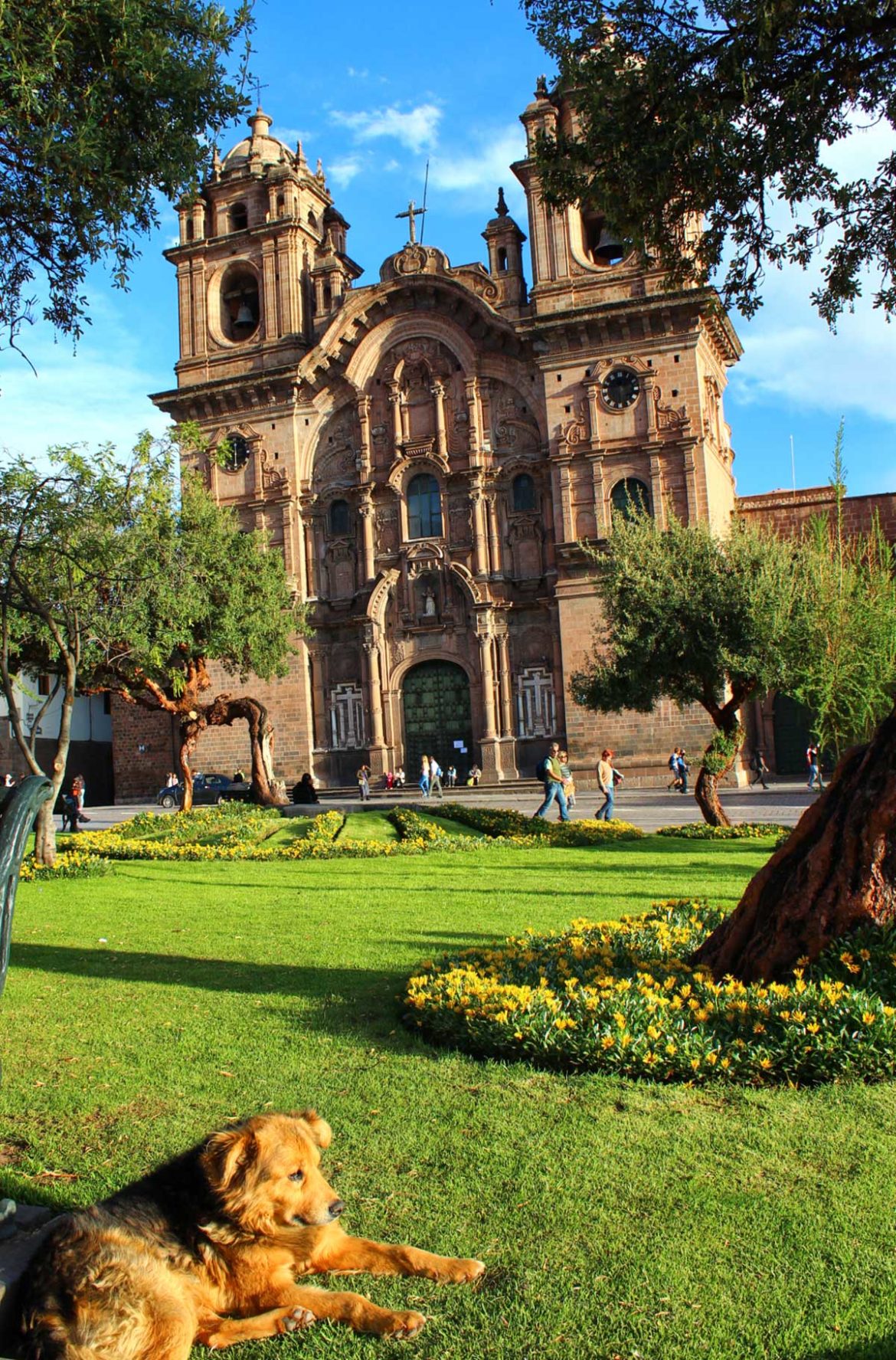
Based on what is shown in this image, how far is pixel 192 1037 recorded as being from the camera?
17.9 feet

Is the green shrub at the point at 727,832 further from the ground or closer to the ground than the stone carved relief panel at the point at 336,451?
closer to the ground

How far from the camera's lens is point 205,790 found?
33906 millimetres

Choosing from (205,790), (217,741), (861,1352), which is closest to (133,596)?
(861,1352)

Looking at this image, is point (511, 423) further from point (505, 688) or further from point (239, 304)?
point (239, 304)

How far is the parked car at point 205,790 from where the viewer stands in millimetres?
33250

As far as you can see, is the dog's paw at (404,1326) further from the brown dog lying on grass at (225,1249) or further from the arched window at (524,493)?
the arched window at (524,493)

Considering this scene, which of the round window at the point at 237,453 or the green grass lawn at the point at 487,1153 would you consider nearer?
the green grass lawn at the point at 487,1153

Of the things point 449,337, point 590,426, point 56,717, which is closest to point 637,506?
point 590,426

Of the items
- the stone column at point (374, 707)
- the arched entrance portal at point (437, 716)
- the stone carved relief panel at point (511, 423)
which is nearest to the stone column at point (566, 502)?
the stone carved relief panel at point (511, 423)

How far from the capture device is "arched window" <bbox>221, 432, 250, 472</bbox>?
3722 centimetres

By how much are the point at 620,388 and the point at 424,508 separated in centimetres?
750

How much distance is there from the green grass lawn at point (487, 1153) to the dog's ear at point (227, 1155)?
18.9 inches

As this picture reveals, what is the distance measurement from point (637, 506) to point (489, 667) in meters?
6.77

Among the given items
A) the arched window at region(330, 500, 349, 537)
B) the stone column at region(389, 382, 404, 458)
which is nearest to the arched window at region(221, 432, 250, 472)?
the arched window at region(330, 500, 349, 537)
